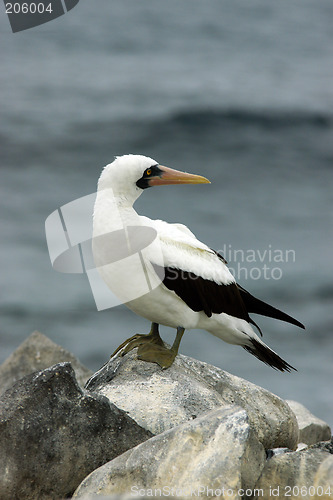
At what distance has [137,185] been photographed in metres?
6.49

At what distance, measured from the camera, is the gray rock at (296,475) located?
13.5ft

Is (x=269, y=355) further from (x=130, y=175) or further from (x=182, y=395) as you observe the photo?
(x=130, y=175)

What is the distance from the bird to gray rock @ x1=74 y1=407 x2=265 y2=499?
187 centimetres

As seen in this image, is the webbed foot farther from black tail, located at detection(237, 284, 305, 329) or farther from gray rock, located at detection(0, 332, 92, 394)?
gray rock, located at detection(0, 332, 92, 394)

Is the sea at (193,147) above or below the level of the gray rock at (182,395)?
below

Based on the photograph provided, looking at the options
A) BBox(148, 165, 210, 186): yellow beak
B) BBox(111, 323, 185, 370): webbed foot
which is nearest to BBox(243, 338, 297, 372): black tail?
BBox(111, 323, 185, 370): webbed foot

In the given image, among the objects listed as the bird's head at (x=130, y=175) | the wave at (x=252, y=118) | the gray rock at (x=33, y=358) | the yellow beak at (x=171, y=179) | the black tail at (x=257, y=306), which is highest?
the bird's head at (x=130, y=175)

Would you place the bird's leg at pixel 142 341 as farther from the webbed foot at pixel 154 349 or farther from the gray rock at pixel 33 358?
the gray rock at pixel 33 358

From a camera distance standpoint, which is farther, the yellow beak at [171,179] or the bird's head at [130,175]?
the yellow beak at [171,179]

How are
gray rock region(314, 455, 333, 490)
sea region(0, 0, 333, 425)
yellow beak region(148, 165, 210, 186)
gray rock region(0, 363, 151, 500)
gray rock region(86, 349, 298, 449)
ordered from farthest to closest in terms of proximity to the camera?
sea region(0, 0, 333, 425) → yellow beak region(148, 165, 210, 186) → gray rock region(86, 349, 298, 449) → gray rock region(0, 363, 151, 500) → gray rock region(314, 455, 333, 490)

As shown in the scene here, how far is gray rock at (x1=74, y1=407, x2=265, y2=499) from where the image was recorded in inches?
162

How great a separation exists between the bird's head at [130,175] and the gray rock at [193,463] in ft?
8.33

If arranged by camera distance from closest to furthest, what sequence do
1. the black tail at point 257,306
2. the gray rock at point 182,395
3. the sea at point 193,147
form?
the gray rock at point 182,395, the black tail at point 257,306, the sea at point 193,147

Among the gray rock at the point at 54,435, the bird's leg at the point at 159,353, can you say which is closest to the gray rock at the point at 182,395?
the bird's leg at the point at 159,353
